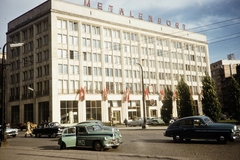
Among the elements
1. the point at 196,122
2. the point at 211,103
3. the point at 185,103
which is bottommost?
the point at 196,122

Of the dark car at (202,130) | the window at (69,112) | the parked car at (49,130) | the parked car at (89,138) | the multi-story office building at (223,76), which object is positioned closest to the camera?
the parked car at (89,138)

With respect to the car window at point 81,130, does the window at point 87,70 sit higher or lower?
higher

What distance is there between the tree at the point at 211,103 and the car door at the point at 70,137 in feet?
77.6

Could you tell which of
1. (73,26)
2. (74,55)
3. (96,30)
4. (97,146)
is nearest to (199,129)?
(97,146)

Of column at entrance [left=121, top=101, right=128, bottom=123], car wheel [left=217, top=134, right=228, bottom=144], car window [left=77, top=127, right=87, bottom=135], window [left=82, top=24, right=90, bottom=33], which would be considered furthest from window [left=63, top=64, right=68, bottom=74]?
car wheel [left=217, top=134, right=228, bottom=144]

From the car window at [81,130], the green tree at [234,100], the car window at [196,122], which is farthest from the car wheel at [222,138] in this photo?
the green tree at [234,100]

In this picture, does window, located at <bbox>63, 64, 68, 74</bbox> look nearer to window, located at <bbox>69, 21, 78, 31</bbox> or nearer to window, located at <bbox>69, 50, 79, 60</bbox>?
window, located at <bbox>69, 50, 79, 60</bbox>

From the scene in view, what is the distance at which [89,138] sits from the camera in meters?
14.6

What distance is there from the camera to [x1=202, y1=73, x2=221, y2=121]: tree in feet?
109

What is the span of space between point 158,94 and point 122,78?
12275mm

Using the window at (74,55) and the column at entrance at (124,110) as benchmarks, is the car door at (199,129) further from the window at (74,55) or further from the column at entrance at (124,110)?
the column at entrance at (124,110)

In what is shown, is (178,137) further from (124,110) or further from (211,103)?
(124,110)

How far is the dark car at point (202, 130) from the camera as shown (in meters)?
14.2

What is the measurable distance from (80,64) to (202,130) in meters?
37.5
